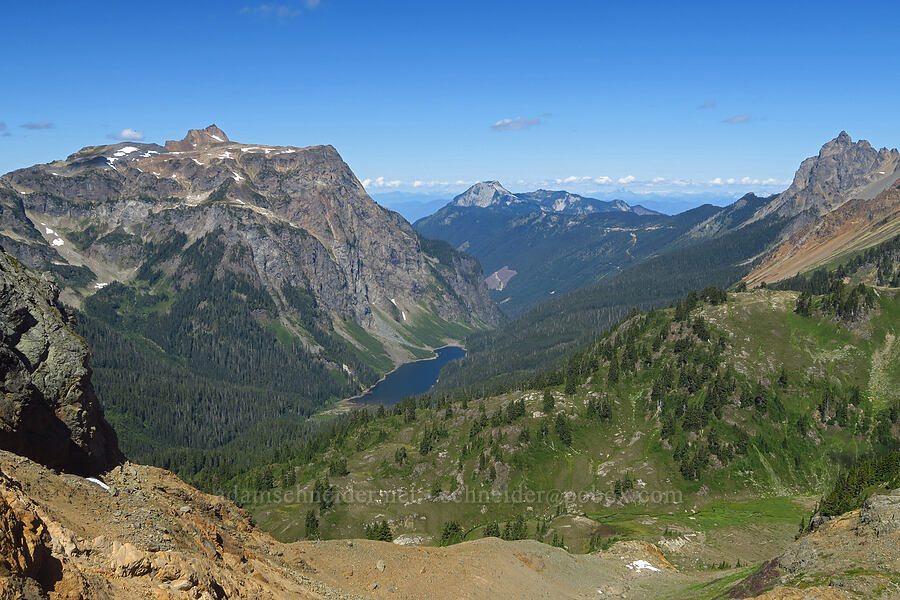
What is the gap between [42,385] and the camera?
45.2m

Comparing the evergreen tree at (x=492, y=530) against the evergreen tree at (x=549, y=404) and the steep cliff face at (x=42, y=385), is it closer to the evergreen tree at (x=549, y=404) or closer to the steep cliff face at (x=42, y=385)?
the evergreen tree at (x=549, y=404)

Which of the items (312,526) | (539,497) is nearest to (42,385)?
(312,526)

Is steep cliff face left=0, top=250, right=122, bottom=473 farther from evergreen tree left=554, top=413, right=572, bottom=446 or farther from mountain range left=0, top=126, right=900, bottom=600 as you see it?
evergreen tree left=554, top=413, right=572, bottom=446

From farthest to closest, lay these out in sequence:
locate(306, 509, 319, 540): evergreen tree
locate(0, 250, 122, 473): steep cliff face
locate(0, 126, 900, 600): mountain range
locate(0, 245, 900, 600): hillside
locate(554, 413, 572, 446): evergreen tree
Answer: locate(554, 413, 572, 446): evergreen tree < locate(306, 509, 319, 540): evergreen tree < locate(0, 250, 122, 473): steep cliff face < locate(0, 126, 900, 600): mountain range < locate(0, 245, 900, 600): hillside

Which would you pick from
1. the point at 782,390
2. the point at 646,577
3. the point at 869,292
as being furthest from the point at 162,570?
the point at 869,292

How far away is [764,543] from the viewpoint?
11762 centimetres

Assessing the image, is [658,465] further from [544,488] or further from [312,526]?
[312,526]

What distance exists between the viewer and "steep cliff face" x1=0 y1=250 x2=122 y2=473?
137 feet

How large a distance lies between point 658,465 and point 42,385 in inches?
6023

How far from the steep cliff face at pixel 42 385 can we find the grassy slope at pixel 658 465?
97361 millimetres

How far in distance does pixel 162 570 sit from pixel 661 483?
481 feet

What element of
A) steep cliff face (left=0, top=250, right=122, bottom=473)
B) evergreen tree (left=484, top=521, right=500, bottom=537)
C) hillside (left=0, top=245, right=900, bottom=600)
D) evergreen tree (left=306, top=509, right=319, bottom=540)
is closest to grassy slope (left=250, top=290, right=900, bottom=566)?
hillside (left=0, top=245, right=900, bottom=600)

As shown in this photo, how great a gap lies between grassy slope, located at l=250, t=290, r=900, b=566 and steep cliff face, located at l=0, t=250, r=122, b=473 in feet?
319

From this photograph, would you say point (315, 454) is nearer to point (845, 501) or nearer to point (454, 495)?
point (454, 495)
